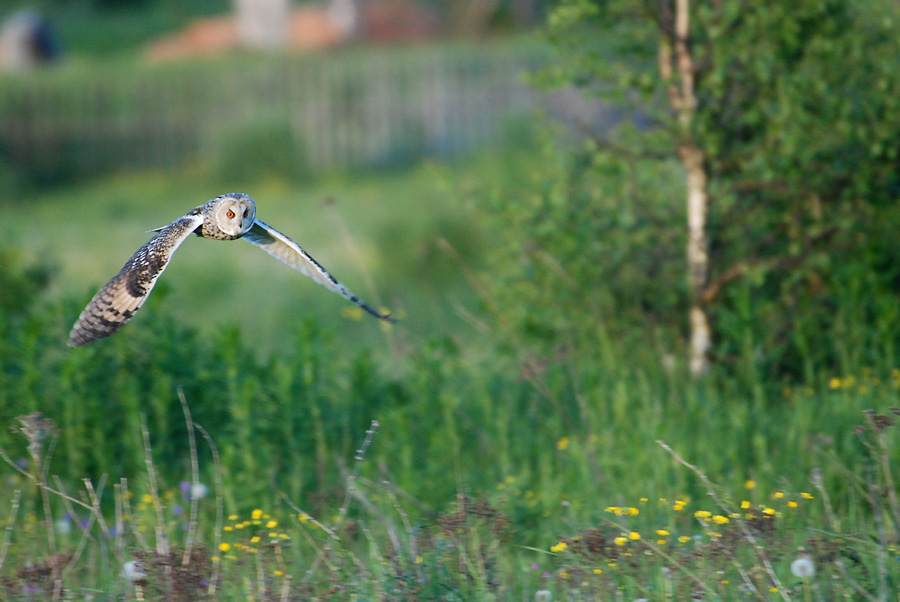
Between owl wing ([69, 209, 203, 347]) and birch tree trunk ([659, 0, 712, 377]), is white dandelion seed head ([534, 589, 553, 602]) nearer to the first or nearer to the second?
owl wing ([69, 209, 203, 347])

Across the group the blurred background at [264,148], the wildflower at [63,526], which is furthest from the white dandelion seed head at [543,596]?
the blurred background at [264,148]

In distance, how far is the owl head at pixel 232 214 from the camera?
3.34 m

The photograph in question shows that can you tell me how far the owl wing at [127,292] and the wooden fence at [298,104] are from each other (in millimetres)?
13474

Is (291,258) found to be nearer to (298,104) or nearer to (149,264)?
(149,264)

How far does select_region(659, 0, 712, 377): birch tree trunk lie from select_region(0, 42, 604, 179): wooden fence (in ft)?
36.9

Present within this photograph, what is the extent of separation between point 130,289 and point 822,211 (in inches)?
152

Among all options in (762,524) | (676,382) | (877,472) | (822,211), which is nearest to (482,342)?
(676,382)

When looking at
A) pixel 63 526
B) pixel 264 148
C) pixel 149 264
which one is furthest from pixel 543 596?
pixel 264 148

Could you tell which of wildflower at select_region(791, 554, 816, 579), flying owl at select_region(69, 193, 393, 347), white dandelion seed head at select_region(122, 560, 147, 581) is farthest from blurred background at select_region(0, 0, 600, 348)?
wildflower at select_region(791, 554, 816, 579)

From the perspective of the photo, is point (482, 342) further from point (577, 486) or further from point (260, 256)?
point (260, 256)

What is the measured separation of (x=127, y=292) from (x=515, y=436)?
2386 millimetres

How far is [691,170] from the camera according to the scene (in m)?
5.43

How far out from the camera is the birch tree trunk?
17.4 feet

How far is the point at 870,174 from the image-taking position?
17.4 feet
